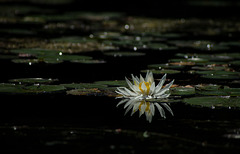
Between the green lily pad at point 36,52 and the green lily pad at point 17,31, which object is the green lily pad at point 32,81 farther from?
the green lily pad at point 17,31

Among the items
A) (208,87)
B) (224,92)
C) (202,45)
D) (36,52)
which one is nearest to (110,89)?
(208,87)

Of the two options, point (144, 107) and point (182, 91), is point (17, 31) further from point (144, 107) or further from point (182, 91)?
point (144, 107)

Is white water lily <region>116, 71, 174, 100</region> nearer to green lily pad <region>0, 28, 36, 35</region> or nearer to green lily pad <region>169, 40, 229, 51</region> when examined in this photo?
green lily pad <region>169, 40, 229, 51</region>

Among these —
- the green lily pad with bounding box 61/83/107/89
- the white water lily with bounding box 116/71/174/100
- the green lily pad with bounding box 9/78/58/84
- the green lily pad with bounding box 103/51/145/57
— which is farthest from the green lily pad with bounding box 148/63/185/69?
the white water lily with bounding box 116/71/174/100

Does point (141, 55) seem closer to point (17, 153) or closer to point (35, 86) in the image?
point (35, 86)

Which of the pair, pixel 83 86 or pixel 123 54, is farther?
pixel 123 54

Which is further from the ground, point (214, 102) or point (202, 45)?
point (202, 45)

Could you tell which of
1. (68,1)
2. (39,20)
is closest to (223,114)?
(39,20)
